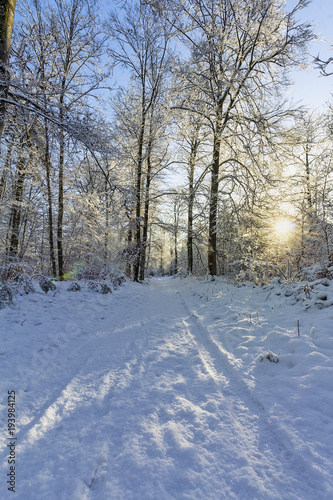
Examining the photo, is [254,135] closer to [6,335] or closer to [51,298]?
[51,298]

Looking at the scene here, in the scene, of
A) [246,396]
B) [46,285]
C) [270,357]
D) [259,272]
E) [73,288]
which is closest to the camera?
[246,396]

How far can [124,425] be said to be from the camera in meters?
1.70

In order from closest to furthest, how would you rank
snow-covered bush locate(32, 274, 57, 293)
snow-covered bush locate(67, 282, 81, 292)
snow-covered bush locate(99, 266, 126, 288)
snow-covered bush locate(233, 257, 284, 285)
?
snow-covered bush locate(32, 274, 57, 293) < snow-covered bush locate(67, 282, 81, 292) < snow-covered bush locate(233, 257, 284, 285) < snow-covered bush locate(99, 266, 126, 288)

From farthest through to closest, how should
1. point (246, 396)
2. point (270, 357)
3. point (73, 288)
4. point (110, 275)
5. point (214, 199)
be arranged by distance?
point (110, 275) → point (214, 199) → point (73, 288) → point (270, 357) → point (246, 396)

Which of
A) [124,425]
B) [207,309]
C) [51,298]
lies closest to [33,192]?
[51,298]

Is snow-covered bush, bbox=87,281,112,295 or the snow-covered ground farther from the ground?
snow-covered bush, bbox=87,281,112,295

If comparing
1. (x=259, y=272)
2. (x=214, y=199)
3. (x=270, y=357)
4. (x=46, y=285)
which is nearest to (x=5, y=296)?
(x=46, y=285)

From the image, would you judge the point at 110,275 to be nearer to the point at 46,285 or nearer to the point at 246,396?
the point at 46,285

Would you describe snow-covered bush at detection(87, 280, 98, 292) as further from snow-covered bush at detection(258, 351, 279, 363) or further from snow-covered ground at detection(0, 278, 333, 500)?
snow-covered bush at detection(258, 351, 279, 363)

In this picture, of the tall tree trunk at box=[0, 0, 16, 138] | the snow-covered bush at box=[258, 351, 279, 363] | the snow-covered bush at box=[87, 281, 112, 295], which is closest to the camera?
the snow-covered bush at box=[258, 351, 279, 363]

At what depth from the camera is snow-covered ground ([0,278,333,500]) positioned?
1.26 meters

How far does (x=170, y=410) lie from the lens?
6.15 feet

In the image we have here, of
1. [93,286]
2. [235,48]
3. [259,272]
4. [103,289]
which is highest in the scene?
[235,48]

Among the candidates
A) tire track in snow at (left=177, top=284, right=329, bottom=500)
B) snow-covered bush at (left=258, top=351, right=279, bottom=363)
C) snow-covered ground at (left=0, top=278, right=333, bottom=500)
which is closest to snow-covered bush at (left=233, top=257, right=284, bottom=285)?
snow-covered ground at (left=0, top=278, right=333, bottom=500)
